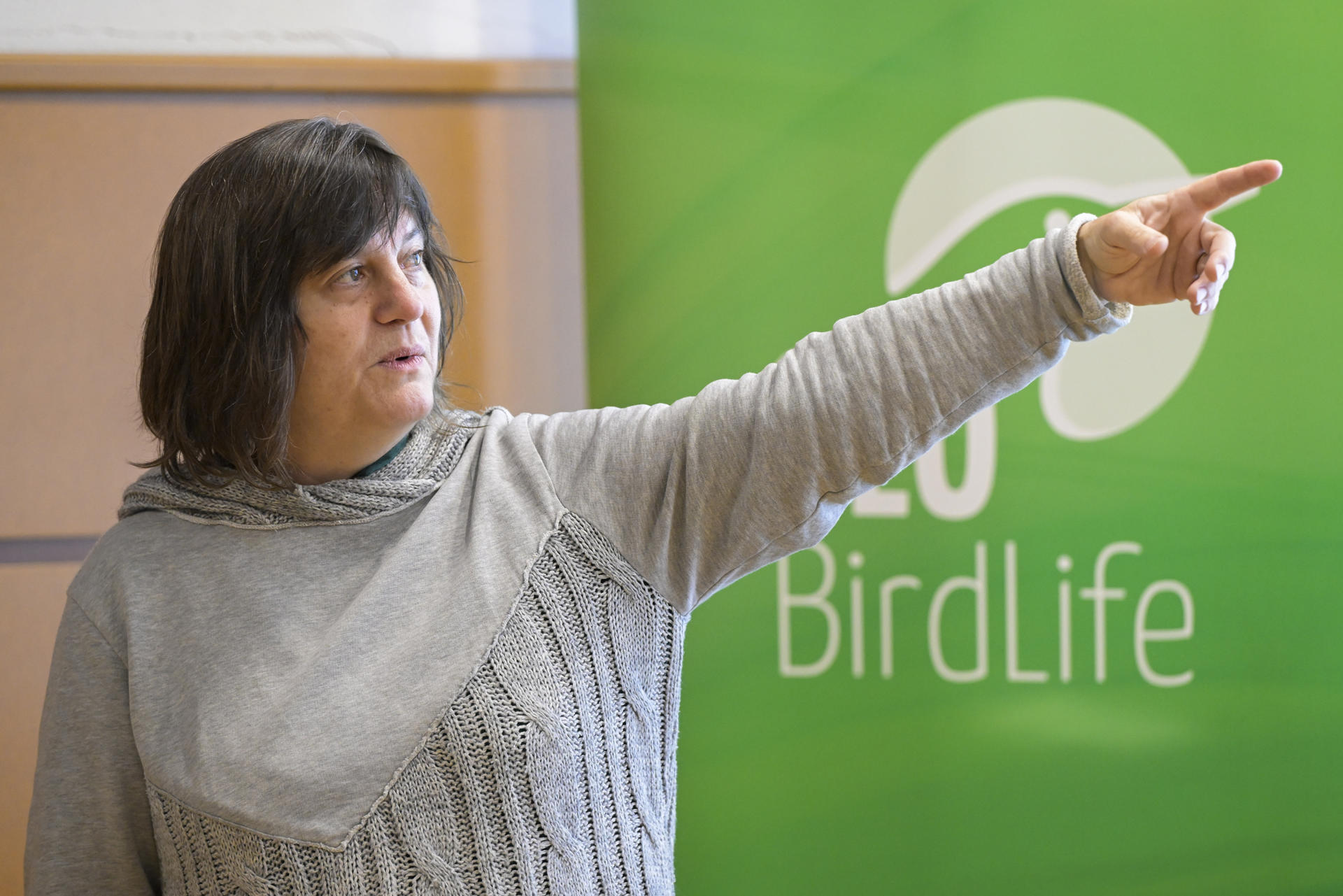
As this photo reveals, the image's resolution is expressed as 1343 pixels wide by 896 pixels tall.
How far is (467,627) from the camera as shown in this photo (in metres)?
0.98

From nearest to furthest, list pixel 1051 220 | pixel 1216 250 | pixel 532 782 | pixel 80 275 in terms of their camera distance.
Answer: pixel 1216 250 < pixel 532 782 < pixel 1051 220 < pixel 80 275

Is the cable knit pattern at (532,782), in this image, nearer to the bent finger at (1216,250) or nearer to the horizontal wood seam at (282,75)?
the bent finger at (1216,250)

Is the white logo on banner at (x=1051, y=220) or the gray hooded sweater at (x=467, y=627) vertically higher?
the white logo on banner at (x=1051, y=220)

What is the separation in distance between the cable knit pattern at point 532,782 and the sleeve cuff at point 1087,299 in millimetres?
464

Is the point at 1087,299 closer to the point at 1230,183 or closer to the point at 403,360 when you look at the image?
the point at 1230,183

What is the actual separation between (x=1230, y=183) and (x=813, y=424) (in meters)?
0.37

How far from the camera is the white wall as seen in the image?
1.91 meters

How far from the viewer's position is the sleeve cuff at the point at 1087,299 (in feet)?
2.78

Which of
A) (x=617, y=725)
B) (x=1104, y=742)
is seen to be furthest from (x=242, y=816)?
(x=1104, y=742)

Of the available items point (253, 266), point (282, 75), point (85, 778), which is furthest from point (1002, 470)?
point (282, 75)

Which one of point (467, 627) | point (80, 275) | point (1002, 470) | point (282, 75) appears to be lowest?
point (467, 627)

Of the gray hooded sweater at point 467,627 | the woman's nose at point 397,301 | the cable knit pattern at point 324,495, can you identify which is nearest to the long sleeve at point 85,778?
the gray hooded sweater at point 467,627

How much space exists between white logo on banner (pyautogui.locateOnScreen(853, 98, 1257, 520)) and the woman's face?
0.93m

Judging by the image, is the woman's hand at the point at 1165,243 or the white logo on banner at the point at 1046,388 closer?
the woman's hand at the point at 1165,243
